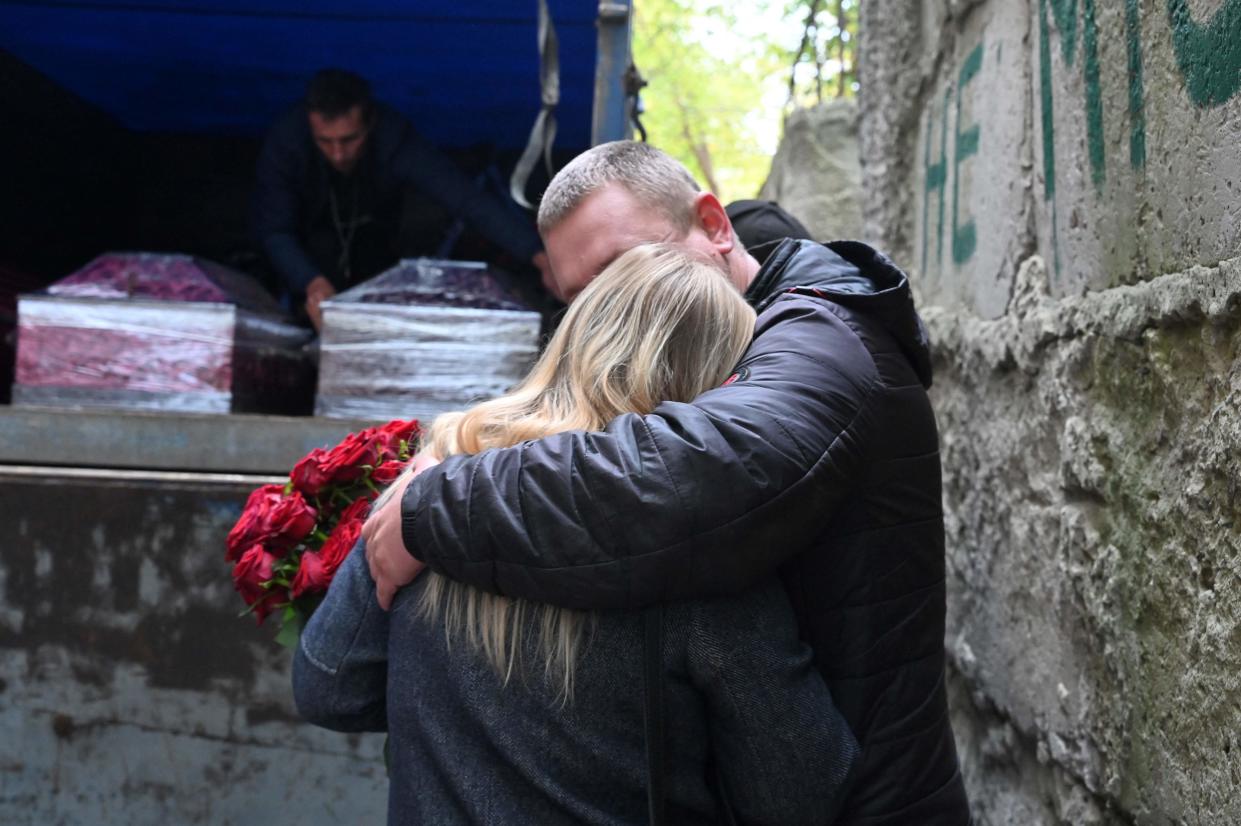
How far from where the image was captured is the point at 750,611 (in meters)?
1.32

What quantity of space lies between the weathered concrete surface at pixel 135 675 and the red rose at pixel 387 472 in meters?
1.27

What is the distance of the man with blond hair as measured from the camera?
49.3 inches

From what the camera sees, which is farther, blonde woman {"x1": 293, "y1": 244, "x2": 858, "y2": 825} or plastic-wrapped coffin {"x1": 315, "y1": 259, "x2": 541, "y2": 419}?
plastic-wrapped coffin {"x1": 315, "y1": 259, "x2": 541, "y2": 419}

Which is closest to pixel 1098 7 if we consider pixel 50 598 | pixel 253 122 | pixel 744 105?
pixel 50 598

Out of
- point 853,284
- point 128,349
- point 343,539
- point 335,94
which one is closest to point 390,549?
point 343,539

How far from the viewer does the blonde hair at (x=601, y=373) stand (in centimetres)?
134

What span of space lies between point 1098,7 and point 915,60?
161 cm

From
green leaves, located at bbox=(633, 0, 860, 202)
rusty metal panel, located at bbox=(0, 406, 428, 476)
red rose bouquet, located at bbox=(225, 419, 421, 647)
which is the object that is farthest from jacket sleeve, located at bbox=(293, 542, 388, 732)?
green leaves, located at bbox=(633, 0, 860, 202)

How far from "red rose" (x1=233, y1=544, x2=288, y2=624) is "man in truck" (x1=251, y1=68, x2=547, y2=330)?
246cm

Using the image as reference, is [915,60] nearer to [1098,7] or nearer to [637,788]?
[1098,7]

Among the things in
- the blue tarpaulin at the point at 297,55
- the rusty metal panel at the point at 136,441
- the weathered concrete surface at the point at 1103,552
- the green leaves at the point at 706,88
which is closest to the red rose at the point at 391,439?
the weathered concrete surface at the point at 1103,552

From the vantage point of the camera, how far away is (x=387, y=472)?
182cm

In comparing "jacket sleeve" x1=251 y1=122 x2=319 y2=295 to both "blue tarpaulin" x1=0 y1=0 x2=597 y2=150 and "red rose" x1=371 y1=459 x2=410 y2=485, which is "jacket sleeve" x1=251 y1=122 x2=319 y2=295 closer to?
"blue tarpaulin" x1=0 y1=0 x2=597 y2=150

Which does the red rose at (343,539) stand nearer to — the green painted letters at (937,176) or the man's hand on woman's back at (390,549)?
the man's hand on woman's back at (390,549)
